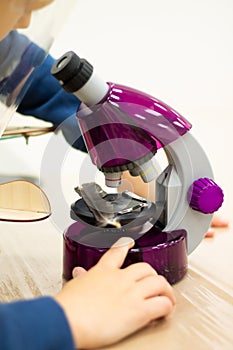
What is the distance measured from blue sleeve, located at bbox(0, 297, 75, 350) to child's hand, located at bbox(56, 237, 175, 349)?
0.01 metres

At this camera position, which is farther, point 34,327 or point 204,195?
point 204,195

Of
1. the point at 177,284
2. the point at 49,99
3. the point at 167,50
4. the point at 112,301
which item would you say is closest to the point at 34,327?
the point at 112,301

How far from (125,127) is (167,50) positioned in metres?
1.02

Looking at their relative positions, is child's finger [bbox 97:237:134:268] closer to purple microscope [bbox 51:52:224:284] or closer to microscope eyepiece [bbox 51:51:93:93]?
purple microscope [bbox 51:52:224:284]

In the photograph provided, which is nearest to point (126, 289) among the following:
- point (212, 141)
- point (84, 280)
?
point (84, 280)

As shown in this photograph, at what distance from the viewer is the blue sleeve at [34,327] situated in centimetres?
27

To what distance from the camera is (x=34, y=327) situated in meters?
0.28

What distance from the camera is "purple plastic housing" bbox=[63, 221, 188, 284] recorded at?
1.38 ft

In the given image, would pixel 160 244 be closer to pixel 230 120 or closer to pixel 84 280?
pixel 84 280

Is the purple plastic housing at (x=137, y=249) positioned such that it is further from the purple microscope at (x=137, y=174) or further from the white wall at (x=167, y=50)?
the white wall at (x=167, y=50)

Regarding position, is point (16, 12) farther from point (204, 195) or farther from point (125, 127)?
point (204, 195)

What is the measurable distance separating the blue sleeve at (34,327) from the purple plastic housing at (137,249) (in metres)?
A: 0.12

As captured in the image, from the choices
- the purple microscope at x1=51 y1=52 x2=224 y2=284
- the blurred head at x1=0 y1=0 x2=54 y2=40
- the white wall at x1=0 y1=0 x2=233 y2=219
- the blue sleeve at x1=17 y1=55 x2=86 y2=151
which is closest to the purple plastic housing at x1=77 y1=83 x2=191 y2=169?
the purple microscope at x1=51 y1=52 x2=224 y2=284

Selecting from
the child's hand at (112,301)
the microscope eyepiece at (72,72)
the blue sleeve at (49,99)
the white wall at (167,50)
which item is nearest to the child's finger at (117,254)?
the child's hand at (112,301)
